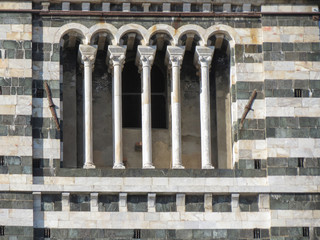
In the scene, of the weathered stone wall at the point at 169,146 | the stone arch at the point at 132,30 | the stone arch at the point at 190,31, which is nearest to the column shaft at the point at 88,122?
the weathered stone wall at the point at 169,146

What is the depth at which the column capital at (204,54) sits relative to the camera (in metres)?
34.2

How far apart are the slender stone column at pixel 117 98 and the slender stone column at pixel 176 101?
900mm

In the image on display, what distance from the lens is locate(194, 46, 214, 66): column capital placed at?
34250mm

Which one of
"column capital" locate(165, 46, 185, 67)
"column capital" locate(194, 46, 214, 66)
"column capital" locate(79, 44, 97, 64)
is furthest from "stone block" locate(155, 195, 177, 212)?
"column capital" locate(79, 44, 97, 64)

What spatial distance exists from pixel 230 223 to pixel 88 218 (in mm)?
2478

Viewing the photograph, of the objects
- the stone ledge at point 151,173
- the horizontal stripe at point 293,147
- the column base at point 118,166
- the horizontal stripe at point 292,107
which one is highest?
the horizontal stripe at point 292,107

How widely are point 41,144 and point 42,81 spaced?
1.16 meters

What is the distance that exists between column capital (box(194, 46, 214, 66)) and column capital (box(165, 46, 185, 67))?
0.29m

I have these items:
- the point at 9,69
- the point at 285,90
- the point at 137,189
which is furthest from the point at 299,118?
the point at 9,69

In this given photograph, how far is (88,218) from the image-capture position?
1299 inches

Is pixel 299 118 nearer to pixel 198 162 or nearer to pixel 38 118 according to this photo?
pixel 198 162

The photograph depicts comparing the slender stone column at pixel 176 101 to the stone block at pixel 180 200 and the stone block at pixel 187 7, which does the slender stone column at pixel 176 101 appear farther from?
the stone block at pixel 187 7

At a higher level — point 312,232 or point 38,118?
point 38,118

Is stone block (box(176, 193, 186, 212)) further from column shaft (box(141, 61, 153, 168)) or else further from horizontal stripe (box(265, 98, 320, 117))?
horizontal stripe (box(265, 98, 320, 117))
